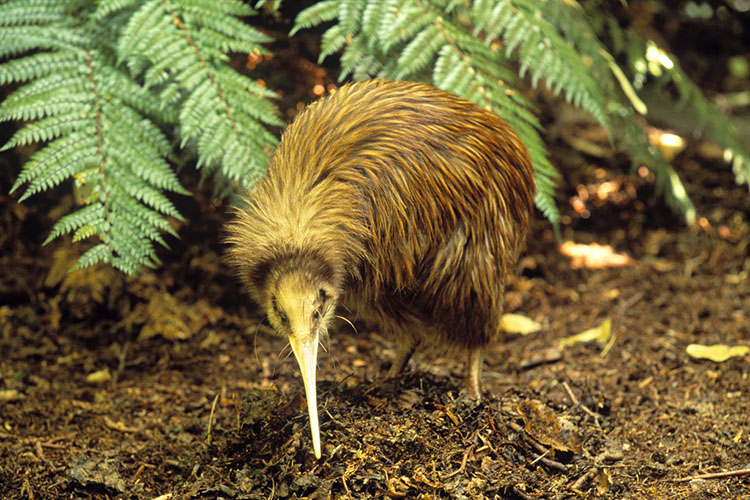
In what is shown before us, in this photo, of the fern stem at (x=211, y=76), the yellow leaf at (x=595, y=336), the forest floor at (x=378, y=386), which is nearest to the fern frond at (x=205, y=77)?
the fern stem at (x=211, y=76)

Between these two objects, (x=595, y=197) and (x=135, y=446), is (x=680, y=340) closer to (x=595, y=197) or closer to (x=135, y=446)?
(x=595, y=197)

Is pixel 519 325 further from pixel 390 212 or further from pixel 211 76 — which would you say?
pixel 211 76

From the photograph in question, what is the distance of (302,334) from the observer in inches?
83.7

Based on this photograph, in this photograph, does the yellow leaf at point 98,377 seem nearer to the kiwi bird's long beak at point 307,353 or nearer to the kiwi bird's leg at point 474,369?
the kiwi bird's long beak at point 307,353

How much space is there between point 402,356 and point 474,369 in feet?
0.90

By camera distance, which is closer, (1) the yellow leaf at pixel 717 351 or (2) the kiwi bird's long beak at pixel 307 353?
(2) the kiwi bird's long beak at pixel 307 353

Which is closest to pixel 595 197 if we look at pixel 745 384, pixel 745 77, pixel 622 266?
pixel 622 266

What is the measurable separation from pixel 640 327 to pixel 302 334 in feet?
6.22

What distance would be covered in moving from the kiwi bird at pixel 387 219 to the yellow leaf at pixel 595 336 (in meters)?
0.89

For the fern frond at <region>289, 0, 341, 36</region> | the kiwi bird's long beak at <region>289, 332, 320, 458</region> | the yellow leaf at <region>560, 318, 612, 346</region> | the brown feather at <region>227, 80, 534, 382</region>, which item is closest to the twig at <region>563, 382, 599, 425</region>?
the brown feather at <region>227, 80, 534, 382</region>

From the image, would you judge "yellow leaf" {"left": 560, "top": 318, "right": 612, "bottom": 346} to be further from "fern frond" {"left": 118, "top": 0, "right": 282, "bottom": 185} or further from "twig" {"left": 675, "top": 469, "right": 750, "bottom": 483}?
"fern frond" {"left": 118, "top": 0, "right": 282, "bottom": 185}

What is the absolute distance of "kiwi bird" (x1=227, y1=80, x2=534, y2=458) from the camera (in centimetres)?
219

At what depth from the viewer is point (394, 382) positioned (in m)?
2.56

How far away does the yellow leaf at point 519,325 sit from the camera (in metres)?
3.46
